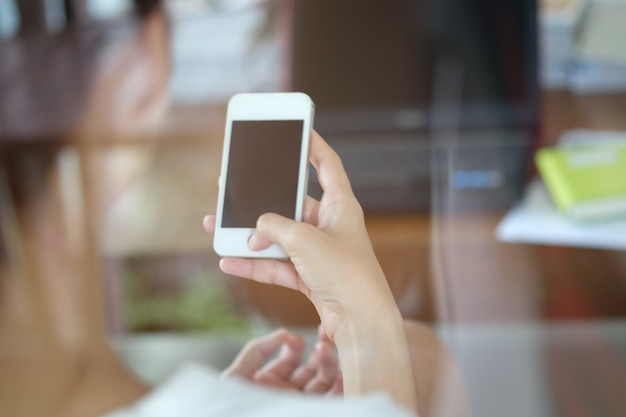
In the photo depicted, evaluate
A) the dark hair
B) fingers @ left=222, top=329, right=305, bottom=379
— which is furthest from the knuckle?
the dark hair

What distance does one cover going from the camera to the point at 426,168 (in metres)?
0.96

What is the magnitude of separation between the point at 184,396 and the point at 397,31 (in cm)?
73

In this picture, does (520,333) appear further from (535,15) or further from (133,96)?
(133,96)

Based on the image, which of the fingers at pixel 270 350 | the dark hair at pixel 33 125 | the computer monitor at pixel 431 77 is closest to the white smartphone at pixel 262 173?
the fingers at pixel 270 350

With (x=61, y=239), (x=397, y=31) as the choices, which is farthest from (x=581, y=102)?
(x=61, y=239)

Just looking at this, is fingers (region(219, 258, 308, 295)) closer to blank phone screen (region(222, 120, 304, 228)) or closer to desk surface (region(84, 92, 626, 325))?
blank phone screen (region(222, 120, 304, 228))

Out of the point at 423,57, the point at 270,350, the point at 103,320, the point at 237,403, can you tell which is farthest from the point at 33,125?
the point at 237,403

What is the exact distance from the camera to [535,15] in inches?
38.4

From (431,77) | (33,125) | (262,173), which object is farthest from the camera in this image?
(33,125)

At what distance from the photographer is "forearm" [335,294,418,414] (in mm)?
411

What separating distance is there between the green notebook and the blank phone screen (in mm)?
560

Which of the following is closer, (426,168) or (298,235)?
(298,235)

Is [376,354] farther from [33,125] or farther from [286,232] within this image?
Answer: [33,125]

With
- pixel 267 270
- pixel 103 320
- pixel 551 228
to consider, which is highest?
pixel 267 270
